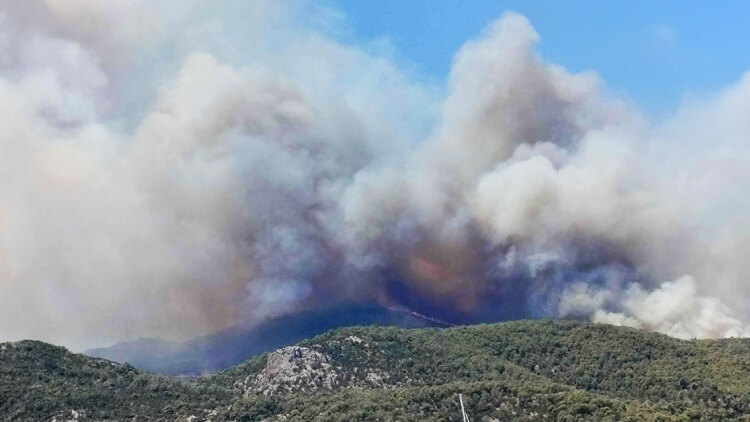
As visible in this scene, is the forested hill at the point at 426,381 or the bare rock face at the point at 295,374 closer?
the forested hill at the point at 426,381

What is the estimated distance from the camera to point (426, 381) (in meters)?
100

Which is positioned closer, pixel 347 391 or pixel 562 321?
pixel 347 391

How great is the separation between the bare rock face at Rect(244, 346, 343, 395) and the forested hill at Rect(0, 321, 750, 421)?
0.60 feet

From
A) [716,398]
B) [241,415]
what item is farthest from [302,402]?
[716,398]

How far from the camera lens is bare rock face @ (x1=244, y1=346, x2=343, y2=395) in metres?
94.9

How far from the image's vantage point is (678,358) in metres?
108

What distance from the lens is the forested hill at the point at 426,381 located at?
77125mm

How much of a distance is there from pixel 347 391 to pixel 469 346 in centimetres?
3072

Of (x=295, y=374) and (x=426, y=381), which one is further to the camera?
(x=426, y=381)

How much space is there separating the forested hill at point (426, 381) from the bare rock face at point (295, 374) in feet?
0.60

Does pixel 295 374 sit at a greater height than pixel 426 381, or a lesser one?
greater

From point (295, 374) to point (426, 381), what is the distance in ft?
54.5

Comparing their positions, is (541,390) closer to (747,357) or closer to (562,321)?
(747,357)

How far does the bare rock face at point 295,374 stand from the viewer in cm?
9494
